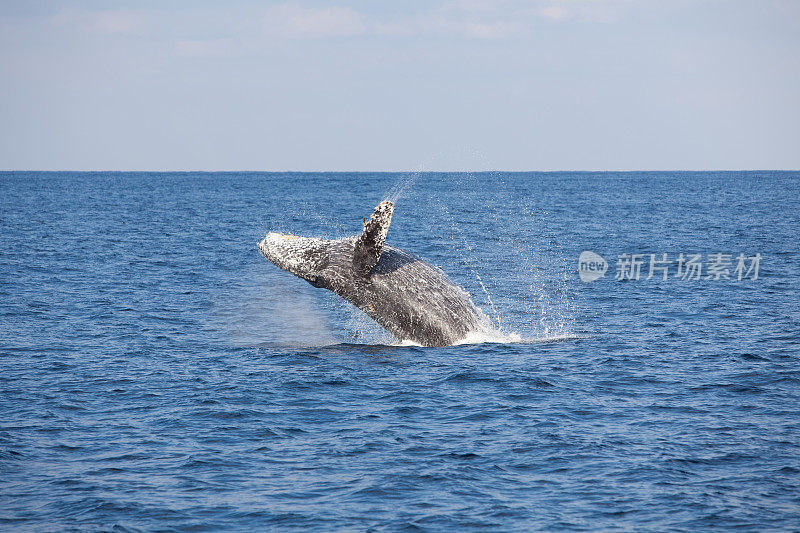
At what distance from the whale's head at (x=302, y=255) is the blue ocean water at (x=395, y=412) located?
2.39 m

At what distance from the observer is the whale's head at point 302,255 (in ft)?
61.6

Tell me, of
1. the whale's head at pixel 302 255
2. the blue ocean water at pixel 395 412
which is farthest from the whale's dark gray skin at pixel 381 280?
the blue ocean water at pixel 395 412

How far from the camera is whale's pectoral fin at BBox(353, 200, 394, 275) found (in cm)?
1658

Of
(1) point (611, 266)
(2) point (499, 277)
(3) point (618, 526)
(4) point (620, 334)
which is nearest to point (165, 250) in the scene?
(2) point (499, 277)

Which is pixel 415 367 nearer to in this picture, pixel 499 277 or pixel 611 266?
pixel 499 277

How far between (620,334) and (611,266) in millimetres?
18339

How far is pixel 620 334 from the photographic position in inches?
919

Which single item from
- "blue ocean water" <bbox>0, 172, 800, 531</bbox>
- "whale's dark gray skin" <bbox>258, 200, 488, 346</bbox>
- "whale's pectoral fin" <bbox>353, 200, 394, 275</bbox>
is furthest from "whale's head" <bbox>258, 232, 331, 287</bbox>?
"blue ocean water" <bbox>0, 172, 800, 531</bbox>

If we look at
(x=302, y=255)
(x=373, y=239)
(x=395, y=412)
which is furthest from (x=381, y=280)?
(x=395, y=412)

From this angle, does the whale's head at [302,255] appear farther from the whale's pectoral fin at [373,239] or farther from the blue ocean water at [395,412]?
the blue ocean water at [395,412]

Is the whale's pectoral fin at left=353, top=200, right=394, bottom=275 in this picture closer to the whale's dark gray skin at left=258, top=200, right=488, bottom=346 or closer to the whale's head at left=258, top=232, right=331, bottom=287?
the whale's dark gray skin at left=258, top=200, right=488, bottom=346

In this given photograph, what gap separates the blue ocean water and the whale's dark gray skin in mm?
1034

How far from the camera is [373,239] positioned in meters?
17.4

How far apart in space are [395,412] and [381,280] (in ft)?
12.8
